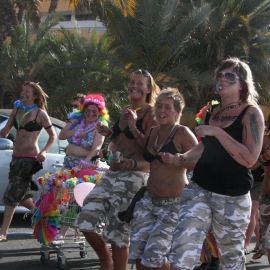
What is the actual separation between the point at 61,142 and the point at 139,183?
13.2 ft

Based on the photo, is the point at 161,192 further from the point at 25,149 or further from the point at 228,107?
the point at 25,149

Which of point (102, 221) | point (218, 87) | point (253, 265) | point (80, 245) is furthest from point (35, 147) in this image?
point (218, 87)

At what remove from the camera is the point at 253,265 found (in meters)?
7.63

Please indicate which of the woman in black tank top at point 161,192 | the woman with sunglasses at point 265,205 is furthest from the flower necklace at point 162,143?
the woman with sunglasses at point 265,205

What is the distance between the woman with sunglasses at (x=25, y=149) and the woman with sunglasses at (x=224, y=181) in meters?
3.50

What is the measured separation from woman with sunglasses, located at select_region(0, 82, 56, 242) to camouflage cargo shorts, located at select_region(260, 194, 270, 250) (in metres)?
2.72

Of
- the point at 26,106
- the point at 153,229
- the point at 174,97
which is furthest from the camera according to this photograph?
the point at 26,106

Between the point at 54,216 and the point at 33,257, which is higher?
the point at 54,216

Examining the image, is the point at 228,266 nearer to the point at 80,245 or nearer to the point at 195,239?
the point at 195,239

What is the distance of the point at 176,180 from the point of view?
→ 5164 millimetres

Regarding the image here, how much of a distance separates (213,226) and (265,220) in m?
1.72

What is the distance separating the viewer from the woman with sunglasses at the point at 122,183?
5.66 metres

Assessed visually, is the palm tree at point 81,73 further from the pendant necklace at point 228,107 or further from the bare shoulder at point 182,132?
the pendant necklace at point 228,107

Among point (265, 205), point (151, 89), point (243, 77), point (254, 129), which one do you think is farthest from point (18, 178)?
point (254, 129)
